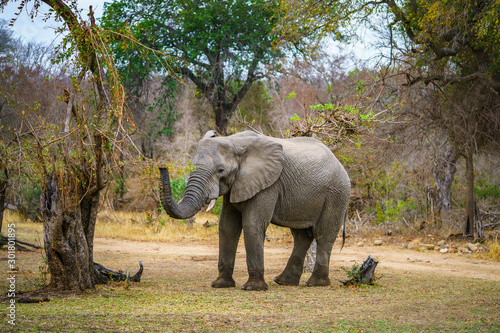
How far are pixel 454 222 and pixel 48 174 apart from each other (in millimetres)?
14326

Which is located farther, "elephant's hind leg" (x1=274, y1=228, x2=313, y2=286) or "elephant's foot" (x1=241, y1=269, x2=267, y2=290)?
"elephant's hind leg" (x1=274, y1=228, x2=313, y2=286)

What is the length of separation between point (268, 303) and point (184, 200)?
1.80m

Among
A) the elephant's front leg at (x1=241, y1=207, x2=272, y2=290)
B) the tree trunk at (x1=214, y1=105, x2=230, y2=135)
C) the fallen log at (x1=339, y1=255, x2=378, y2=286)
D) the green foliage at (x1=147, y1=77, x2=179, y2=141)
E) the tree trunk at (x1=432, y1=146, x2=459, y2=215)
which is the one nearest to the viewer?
the elephant's front leg at (x1=241, y1=207, x2=272, y2=290)

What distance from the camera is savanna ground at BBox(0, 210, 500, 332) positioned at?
17.9 feet

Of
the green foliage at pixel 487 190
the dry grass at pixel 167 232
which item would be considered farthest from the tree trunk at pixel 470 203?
the dry grass at pixel 167 232

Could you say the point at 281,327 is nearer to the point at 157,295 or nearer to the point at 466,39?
the point at 157,295

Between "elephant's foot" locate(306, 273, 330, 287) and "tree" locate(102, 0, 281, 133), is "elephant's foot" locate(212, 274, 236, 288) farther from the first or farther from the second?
"tree" locate(102, 0, 281, 133)

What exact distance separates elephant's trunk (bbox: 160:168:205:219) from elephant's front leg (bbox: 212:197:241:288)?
0.95 metres

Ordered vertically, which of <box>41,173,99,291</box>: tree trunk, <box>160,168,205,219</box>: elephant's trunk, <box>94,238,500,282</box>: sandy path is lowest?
<box>94,238,500,282</box>: sandy path

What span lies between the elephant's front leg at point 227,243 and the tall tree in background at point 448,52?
6.07 m

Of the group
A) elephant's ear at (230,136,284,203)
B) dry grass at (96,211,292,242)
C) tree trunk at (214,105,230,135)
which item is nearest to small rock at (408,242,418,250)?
dry grass at (96,211,292,242)

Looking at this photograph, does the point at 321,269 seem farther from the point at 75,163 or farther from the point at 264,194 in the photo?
the point at 75,163

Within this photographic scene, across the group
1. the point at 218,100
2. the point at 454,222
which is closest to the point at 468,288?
the point at 454,222

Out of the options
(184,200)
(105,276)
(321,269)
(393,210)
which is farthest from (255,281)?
(393,210)
